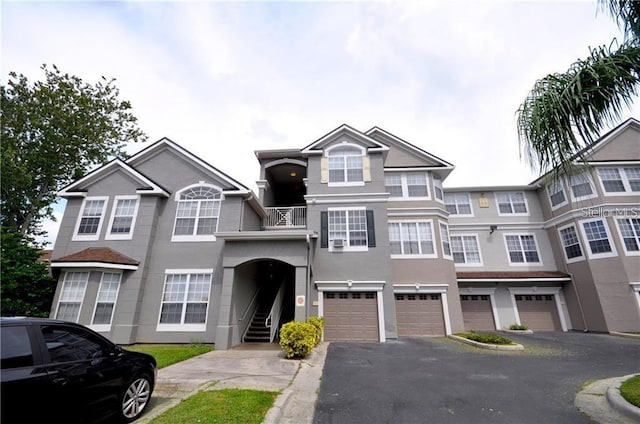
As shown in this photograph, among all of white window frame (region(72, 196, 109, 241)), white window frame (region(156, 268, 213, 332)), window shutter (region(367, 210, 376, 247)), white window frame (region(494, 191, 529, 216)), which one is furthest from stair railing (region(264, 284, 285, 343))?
white window frame (region(494, 191, 529, 216))

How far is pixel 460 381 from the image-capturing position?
6457 mm

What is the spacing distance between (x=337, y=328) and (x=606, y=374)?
28.0 ft

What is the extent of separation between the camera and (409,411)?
4883 mm

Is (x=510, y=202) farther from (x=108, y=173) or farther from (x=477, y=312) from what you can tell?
(x=108, y=173)

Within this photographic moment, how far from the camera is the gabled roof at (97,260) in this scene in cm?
1109

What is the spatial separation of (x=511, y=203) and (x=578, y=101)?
15.7 metres

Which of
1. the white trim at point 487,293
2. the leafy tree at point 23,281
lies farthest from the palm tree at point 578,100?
the leafy tree at point 23,281

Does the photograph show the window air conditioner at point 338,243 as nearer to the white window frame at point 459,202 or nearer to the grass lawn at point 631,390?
the grass lawn at point 631,390

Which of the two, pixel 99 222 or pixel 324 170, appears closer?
pixel 99 222

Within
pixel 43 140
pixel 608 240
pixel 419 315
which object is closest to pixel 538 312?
pixel 608 240

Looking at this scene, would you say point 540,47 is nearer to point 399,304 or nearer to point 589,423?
point 589,423

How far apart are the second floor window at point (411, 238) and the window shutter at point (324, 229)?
13.1ft

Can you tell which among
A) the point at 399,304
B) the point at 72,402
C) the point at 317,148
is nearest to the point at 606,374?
the point at 399,304

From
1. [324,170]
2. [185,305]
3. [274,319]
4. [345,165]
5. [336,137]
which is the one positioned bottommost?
[274,319]
